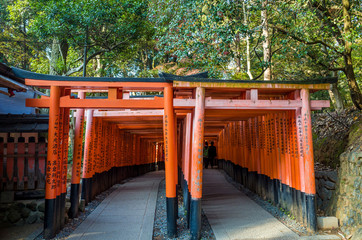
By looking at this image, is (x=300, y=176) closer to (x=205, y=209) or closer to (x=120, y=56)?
(x=205, y=209)

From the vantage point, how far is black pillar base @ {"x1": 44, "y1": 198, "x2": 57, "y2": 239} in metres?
5.66

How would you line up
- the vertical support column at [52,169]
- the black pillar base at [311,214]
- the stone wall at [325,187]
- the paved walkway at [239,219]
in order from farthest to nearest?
the stone wall at [325,187], the black pillar base at [311,214], the paved walkway at [239,219], the vertical support column at [52,169]

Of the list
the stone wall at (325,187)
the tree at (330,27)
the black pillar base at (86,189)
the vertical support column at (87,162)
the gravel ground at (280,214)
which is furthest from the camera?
the vertical support column at (87,162)

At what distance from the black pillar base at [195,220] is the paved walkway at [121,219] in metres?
0.93

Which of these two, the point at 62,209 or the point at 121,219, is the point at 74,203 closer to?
the point at 62,209

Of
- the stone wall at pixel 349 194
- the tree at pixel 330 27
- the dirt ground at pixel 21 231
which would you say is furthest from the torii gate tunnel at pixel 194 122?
the tree at pixel 330 27

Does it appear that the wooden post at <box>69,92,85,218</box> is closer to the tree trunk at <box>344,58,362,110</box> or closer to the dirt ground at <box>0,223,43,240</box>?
the dirt ground at <box>0,223,43,240</box>

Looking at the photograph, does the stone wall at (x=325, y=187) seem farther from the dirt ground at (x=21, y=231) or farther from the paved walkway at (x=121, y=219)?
the dirt ground at (x=21, y=231)

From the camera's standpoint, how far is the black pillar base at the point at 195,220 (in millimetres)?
5711

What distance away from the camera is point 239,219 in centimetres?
691

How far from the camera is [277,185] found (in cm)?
789

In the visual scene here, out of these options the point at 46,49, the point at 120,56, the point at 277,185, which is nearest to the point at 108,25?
the point at 120,56

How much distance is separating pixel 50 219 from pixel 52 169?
103 cm

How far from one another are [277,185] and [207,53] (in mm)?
5037
